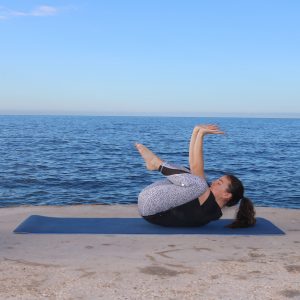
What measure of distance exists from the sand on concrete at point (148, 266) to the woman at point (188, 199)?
14.1 inches

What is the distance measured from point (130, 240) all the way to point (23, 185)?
1644 centimetres

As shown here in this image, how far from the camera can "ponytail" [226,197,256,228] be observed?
592 cm

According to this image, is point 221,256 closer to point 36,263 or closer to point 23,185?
point 36,263

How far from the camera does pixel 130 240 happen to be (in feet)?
17.7

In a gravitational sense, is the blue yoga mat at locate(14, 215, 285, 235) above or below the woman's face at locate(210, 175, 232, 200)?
below

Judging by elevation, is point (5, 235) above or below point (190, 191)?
below

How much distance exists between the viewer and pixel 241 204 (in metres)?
5.97

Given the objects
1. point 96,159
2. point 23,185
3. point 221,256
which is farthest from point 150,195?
point 96,159

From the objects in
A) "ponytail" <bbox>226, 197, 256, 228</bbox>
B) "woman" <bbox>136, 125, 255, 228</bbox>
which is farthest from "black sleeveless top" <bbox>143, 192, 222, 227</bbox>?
"ponytail" <bbox>226, 197, 256, 228</bbox>

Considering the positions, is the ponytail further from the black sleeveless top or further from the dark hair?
the black sleeveless top

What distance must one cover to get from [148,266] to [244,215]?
1.90 metres

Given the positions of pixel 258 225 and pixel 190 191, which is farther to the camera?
pixel 258 225

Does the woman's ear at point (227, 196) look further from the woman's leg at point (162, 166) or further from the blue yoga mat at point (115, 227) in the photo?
the woman's leg at point (162, 166)

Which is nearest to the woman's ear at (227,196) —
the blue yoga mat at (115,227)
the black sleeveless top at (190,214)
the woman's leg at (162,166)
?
the black sleeveless top at (190,214)
